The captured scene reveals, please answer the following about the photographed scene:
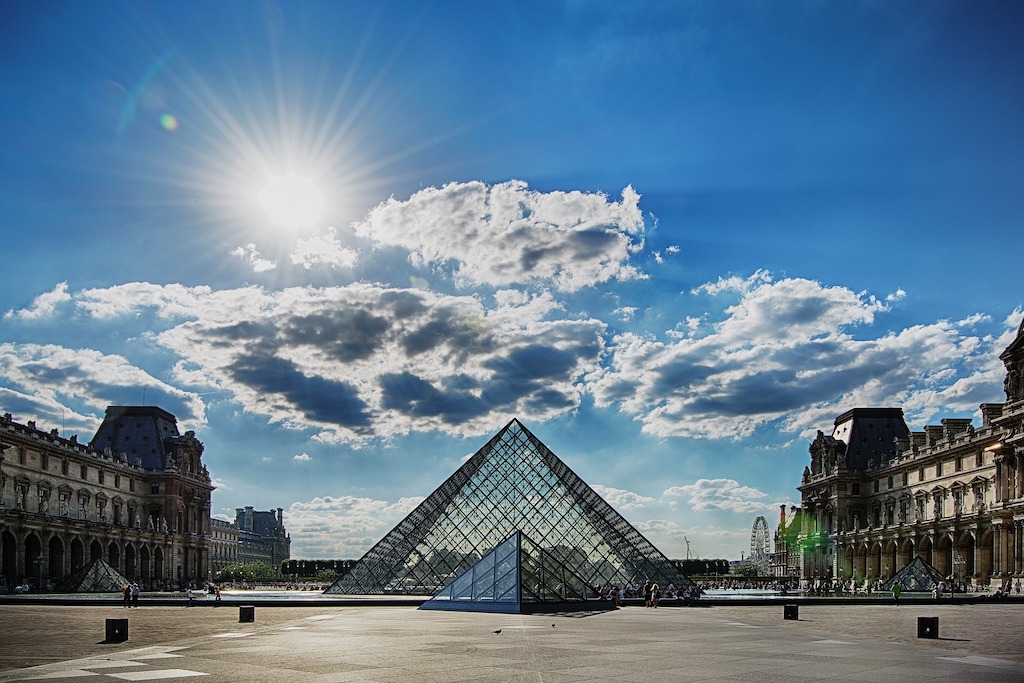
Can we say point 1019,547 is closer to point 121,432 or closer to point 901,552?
point 901,552

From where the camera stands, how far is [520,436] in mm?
46656

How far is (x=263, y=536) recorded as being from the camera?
565 ft

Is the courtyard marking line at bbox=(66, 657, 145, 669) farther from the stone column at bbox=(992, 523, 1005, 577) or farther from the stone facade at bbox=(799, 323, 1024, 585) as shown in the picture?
the stone column at bbox=(992, 523, 1005, 577)

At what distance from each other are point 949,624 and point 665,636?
9.03 meters

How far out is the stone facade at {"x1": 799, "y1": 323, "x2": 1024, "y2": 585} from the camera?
5369 cm

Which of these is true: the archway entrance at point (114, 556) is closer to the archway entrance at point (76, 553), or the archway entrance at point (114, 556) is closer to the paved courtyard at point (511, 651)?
the archway entrance at point (76, 553)

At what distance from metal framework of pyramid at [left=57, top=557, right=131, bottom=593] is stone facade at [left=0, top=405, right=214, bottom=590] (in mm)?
3485

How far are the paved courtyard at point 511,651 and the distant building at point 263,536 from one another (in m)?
143

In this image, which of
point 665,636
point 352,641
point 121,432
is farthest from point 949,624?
point 121,432

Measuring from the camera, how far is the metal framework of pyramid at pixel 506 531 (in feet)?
135

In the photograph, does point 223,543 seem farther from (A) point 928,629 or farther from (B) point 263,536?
(A) point 928,629

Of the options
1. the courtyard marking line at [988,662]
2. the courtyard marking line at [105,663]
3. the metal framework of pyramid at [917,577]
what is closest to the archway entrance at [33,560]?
the metal framework of pyramid at [917,577]

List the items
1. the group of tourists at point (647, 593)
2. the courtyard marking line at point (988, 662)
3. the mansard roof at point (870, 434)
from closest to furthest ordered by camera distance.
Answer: the courtyard marking line at point (988, 662) < the group of tourists at point (647, 593) < the mansard roof at point (870, 434)

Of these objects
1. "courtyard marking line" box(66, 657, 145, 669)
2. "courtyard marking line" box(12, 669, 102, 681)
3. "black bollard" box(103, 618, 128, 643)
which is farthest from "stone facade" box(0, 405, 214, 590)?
"courtyard marking line" box(12, 669, 102, 681)
